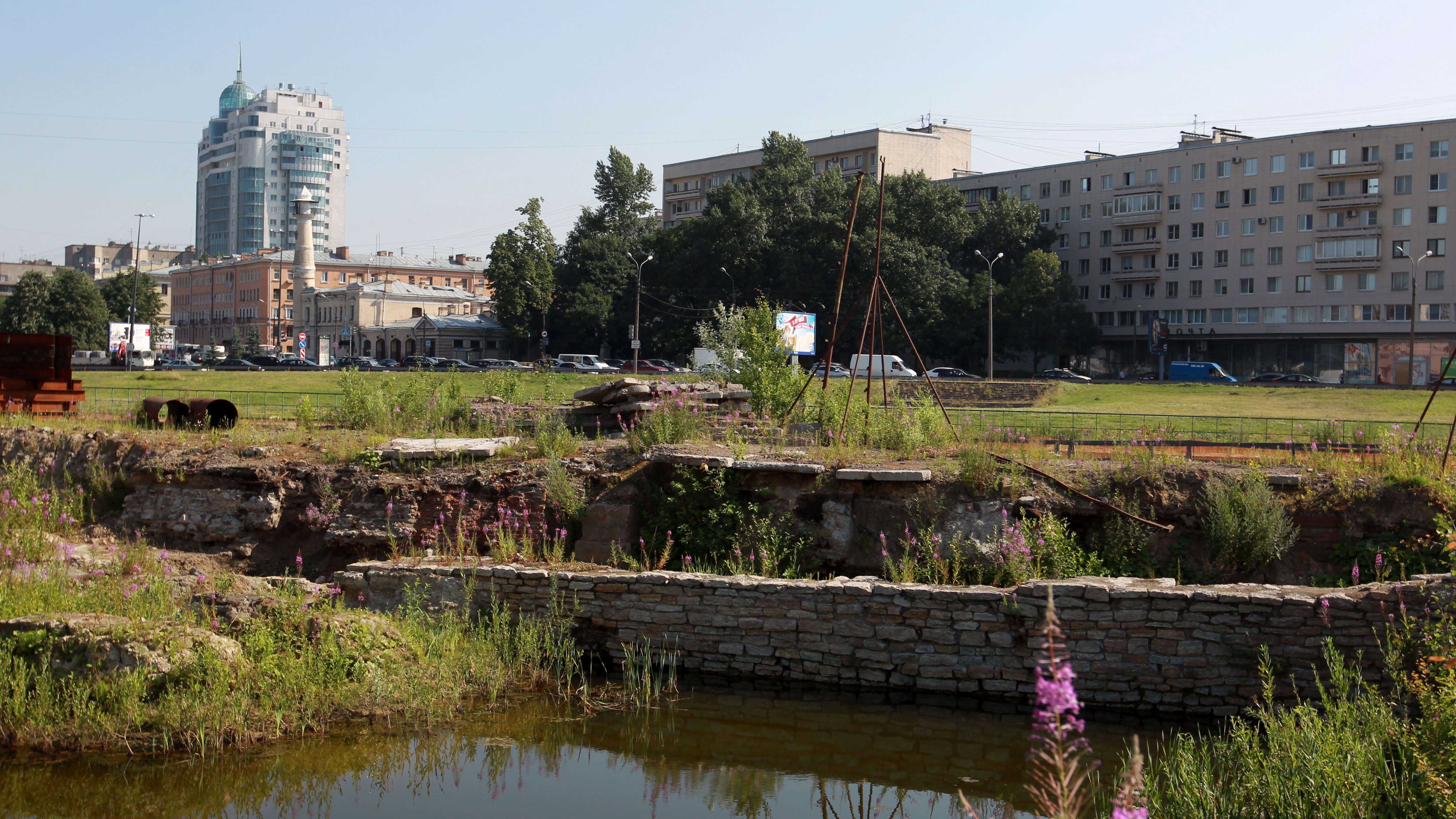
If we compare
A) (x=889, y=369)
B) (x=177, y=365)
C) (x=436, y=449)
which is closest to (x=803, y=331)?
(x=889, y=369)

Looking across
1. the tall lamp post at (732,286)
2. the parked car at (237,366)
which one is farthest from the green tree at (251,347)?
the tall lamp post at (732,286)

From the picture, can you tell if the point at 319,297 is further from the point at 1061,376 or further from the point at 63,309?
the point at 1061,376

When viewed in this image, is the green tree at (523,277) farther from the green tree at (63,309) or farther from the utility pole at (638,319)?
the green tree at (63,309)

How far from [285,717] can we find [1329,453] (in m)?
12.5

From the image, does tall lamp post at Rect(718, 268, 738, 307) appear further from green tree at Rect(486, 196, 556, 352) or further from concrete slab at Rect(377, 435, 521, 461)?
concrete slab at Rect(377, 435, 521, 461)

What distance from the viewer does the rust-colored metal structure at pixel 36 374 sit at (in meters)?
20.9

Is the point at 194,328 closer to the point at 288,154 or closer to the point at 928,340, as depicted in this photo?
the point at 288,154

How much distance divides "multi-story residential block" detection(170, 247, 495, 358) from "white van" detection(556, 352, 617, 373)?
82.2 ft

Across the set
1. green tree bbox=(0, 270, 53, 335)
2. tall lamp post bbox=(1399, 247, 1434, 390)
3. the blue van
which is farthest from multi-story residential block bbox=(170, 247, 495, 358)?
tall lamp post bbox=(1399, 247, 1434, 390)

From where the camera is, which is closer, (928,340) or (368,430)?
(368,430)

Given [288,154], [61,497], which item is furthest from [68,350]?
[288,154]

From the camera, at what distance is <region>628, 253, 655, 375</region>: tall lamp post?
67375 mm

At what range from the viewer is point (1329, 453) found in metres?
13.6

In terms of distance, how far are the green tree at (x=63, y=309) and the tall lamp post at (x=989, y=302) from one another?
67363mm
